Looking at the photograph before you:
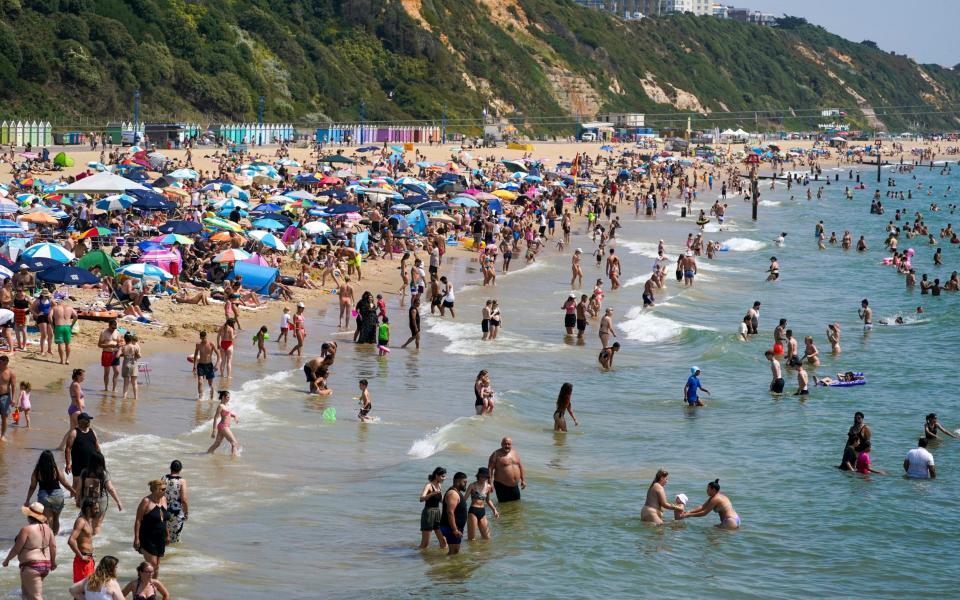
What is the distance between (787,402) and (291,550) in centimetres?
1101

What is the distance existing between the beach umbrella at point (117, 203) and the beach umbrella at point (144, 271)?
29.1ft

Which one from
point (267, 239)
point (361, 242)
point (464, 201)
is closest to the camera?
point (267, 239)

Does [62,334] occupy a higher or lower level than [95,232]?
lower

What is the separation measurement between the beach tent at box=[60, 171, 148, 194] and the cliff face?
31.9 meters

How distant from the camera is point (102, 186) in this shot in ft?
101

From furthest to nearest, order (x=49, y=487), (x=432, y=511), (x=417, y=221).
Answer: (x=417, y=221) < (x=432, y=511) < (x=49, y=487)

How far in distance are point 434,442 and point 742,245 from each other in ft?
106

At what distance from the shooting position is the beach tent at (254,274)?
978 inches

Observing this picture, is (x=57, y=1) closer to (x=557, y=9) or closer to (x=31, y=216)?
(x=31, y=216)

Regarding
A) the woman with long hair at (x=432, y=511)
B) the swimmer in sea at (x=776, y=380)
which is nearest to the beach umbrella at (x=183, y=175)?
the swimmer in sea at (x=776, y=380)

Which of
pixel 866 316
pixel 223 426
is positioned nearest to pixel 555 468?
pixel 223 426

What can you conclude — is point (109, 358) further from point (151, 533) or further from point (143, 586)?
Answer: point (143, 586)

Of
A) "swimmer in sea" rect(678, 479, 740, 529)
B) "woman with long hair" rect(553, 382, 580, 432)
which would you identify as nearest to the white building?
"woman with long hair" rect(553, 382, 580, 432)

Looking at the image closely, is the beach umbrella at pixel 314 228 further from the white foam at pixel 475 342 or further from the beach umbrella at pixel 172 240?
the white foam at pixel 475 342
